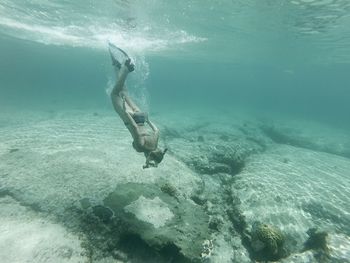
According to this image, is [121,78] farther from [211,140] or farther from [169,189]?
[211,140]

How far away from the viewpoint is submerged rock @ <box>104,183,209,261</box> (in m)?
6.73

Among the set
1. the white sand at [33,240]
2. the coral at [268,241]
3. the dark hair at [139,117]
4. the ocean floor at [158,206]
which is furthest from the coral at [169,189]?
the white sand at [33,240]

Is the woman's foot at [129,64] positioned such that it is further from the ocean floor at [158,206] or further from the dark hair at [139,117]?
the ocean floor at [158,206]

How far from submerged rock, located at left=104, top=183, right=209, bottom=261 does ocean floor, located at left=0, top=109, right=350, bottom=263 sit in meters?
0.03

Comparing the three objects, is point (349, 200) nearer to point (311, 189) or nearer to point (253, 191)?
point (311, 189)

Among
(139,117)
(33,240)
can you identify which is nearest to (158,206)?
(139,117)

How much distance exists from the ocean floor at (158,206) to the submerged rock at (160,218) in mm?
29

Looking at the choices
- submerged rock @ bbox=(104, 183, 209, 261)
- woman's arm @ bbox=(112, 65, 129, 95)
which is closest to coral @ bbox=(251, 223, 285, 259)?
submerged rock @ bbox=(104, 183, 209, 261)

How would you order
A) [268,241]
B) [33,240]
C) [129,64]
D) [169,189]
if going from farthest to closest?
1. [169,189]
2. [129,64]
3. [268,241]
4. [33,240]

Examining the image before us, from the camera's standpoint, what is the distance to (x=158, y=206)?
8.16m

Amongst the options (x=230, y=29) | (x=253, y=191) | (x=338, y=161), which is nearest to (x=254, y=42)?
(x=230, y=29)

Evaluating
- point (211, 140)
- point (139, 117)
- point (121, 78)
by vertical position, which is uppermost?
point (121, 78)

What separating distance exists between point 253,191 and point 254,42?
25.5 metres

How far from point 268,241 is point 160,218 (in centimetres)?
305
